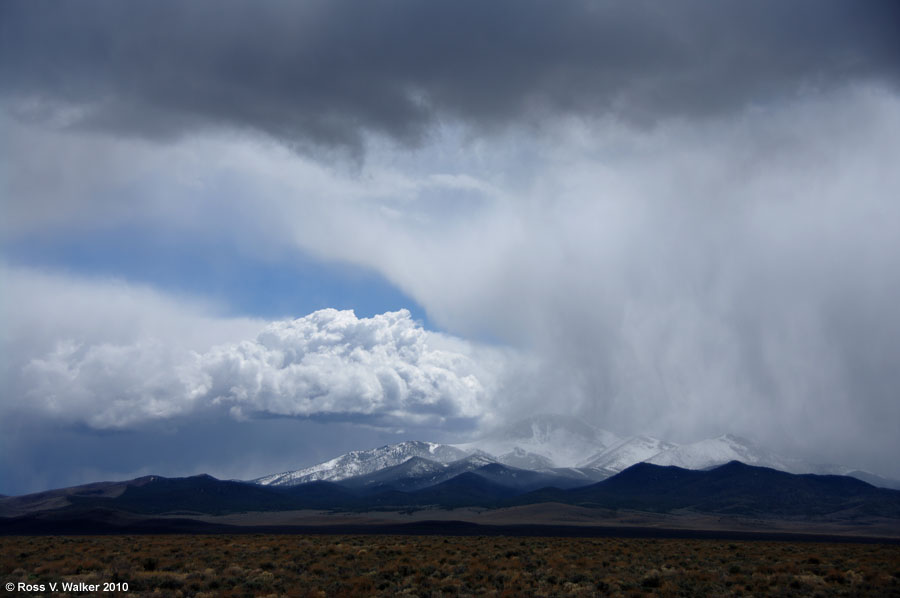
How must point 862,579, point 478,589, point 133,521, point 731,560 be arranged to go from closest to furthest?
point 478,589, point 862,579, point 731,560, point 133,521

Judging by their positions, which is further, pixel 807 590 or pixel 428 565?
pixel 428 565

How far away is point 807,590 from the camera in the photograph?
37.4 metres

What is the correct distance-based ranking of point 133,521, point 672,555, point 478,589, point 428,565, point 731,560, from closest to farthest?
point 478,589 → point 428,565 → point 731,560 → point 672,555 → point 133,521

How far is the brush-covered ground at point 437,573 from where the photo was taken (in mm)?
36406

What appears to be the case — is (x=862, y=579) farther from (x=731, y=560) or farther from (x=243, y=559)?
(x=243, y=559)

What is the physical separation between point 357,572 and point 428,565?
17.5ft

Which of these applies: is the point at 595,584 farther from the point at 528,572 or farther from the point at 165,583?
the point at 165,583

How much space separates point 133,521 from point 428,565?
175630mm

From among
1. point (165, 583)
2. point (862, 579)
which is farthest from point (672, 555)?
point (165, 583)

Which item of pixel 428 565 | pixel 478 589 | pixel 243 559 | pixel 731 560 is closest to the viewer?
pixel 478 589

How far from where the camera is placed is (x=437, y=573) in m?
42.3

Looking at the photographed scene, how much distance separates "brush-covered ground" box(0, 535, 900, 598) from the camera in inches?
1433

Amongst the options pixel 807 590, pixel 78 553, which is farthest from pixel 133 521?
pixel 807 590

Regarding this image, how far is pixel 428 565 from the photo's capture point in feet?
150
